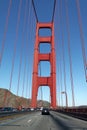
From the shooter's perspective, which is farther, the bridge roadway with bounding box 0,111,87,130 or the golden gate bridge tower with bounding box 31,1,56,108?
the golden gate bridge tower with bounding box 31,1,56,108

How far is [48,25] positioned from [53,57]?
10.3 m

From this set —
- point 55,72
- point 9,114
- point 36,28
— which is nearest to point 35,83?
point 55,72

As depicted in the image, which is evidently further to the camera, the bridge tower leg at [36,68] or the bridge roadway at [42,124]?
the bridge tower leg at [36,68]

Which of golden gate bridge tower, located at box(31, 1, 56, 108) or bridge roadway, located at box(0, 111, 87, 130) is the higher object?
golden gate bridge tower, located at box(31, 1, 56, 108)

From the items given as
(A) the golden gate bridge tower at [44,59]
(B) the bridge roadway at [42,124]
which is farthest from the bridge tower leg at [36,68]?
(B) the bridge roadway at [42,124]

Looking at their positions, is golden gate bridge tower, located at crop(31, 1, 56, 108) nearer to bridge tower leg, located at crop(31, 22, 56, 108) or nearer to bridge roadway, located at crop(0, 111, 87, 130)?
bridge tower leg, located at crop(31, 22, 56, 108)

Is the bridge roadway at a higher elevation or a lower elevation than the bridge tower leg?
lower

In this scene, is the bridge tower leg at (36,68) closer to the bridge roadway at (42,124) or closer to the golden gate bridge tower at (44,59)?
the golden gate bridge tower at (44,59)

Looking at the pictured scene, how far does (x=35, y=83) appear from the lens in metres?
59.4

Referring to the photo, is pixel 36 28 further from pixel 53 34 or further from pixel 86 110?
pixel 86 110

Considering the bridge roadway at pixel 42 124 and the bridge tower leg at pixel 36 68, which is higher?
the bridge tower leg at pixel 36 68

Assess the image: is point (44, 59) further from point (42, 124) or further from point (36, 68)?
point (42, 124)

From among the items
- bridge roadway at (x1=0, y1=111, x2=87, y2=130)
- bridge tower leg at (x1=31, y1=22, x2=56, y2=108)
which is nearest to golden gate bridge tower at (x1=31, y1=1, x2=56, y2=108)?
bridge tower leg at (x1=31, y1=22, x2=56, y2=108)

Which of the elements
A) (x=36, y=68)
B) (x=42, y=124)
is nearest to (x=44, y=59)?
(x=36, y=68)
